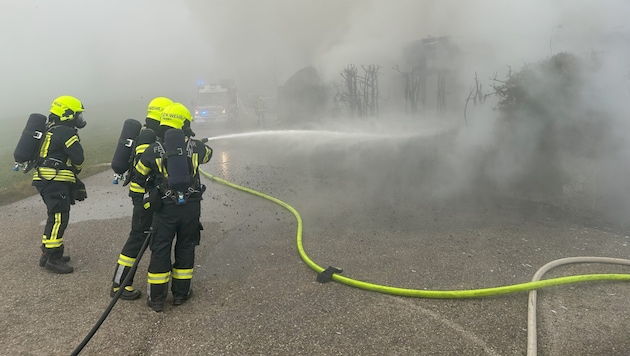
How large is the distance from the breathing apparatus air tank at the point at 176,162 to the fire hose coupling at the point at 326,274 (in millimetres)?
1572

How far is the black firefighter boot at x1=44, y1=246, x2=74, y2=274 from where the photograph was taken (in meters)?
4.03

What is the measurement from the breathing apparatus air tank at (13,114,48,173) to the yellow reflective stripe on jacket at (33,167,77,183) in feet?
0.54

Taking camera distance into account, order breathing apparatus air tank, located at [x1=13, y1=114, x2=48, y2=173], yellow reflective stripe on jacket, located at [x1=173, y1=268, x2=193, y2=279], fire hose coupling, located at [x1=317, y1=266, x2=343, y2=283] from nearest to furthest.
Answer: yellow reflective stripe on jacket, located at [x1=173, y1=268, x2=193, y2=279], fire hose coupling, located at [x1=317, y1=266, x2=343, y2=283], breathing apparatus air tank, located at [x1=13, y1=114, x2=48, y2=173]

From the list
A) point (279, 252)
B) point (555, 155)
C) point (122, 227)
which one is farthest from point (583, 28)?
point (122, 227)

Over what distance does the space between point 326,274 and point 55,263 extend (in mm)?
2993

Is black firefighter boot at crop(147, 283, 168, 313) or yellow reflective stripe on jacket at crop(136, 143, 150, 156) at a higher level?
yellow reflective stripe on jacket at crop(136, 143, 150, 156)

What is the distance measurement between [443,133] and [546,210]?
524cm

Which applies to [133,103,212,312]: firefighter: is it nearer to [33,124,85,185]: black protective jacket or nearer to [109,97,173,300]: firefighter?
Answer: [109,97,173,300]: firefighter

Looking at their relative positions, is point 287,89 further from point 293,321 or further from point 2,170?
point 293,321

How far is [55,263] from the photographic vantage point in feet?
13.3

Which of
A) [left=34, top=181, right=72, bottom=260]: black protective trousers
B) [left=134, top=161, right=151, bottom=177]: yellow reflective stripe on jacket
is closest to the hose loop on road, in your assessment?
[left=134, top=161, right=151, bottom=177]: yellow reflective stripe on jacket

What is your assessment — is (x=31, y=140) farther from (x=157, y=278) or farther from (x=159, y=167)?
(x=157, y=278)

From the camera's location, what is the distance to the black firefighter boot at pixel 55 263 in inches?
159

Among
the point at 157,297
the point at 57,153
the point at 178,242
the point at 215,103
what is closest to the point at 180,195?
the point at 178,242
